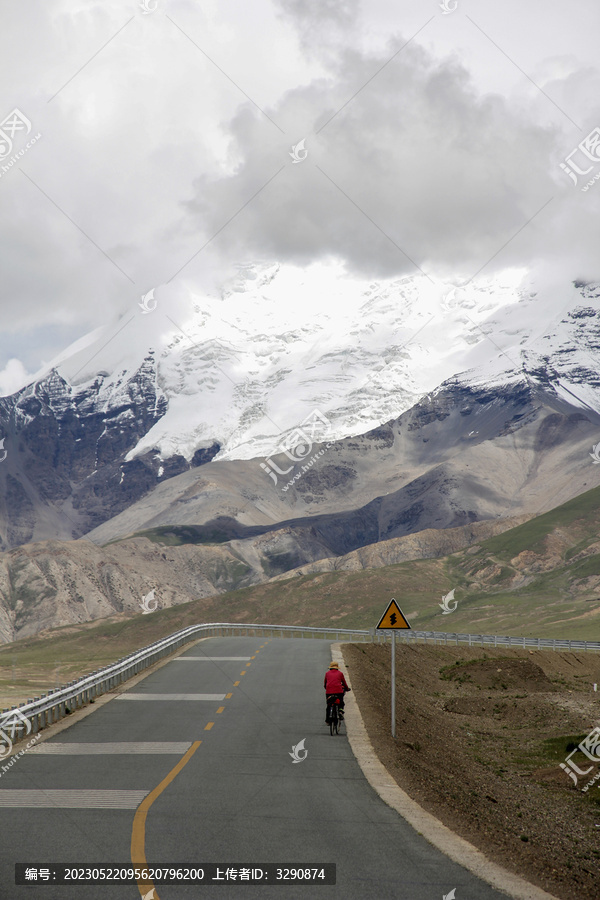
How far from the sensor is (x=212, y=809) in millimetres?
11555

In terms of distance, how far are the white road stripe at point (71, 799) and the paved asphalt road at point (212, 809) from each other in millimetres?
28

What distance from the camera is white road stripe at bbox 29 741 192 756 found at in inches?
636

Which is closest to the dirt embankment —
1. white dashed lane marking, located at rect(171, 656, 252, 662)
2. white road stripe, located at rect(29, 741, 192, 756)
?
white road stripe, located at rect(29, 741, 192, 756)

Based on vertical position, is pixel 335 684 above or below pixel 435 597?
below

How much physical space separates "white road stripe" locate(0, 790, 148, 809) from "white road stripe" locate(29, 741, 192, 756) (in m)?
3.56

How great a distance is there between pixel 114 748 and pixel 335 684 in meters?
5.14

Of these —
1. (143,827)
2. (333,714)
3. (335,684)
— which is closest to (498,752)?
(335,684)

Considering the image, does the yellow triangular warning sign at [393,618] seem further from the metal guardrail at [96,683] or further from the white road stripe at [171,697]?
the white road stripe at [171,697]

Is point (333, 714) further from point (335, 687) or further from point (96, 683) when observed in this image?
point (96, 683)

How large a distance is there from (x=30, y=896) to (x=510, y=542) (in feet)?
541

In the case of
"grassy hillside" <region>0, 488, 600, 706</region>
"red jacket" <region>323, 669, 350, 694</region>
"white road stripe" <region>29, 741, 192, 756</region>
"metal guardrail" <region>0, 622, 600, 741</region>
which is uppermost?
"grassy hillside" <region>0, 488, 600, 706</region>

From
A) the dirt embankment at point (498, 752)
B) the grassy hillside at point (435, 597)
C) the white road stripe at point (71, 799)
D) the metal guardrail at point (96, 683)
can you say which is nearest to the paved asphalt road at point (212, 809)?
the white road stripe at point (71, 799)

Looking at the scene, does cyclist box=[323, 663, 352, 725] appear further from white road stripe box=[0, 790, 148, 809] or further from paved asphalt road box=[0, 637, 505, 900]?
white road stripe box=[0, 790, 148, 809]

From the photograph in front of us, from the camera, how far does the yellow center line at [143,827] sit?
8484mm
